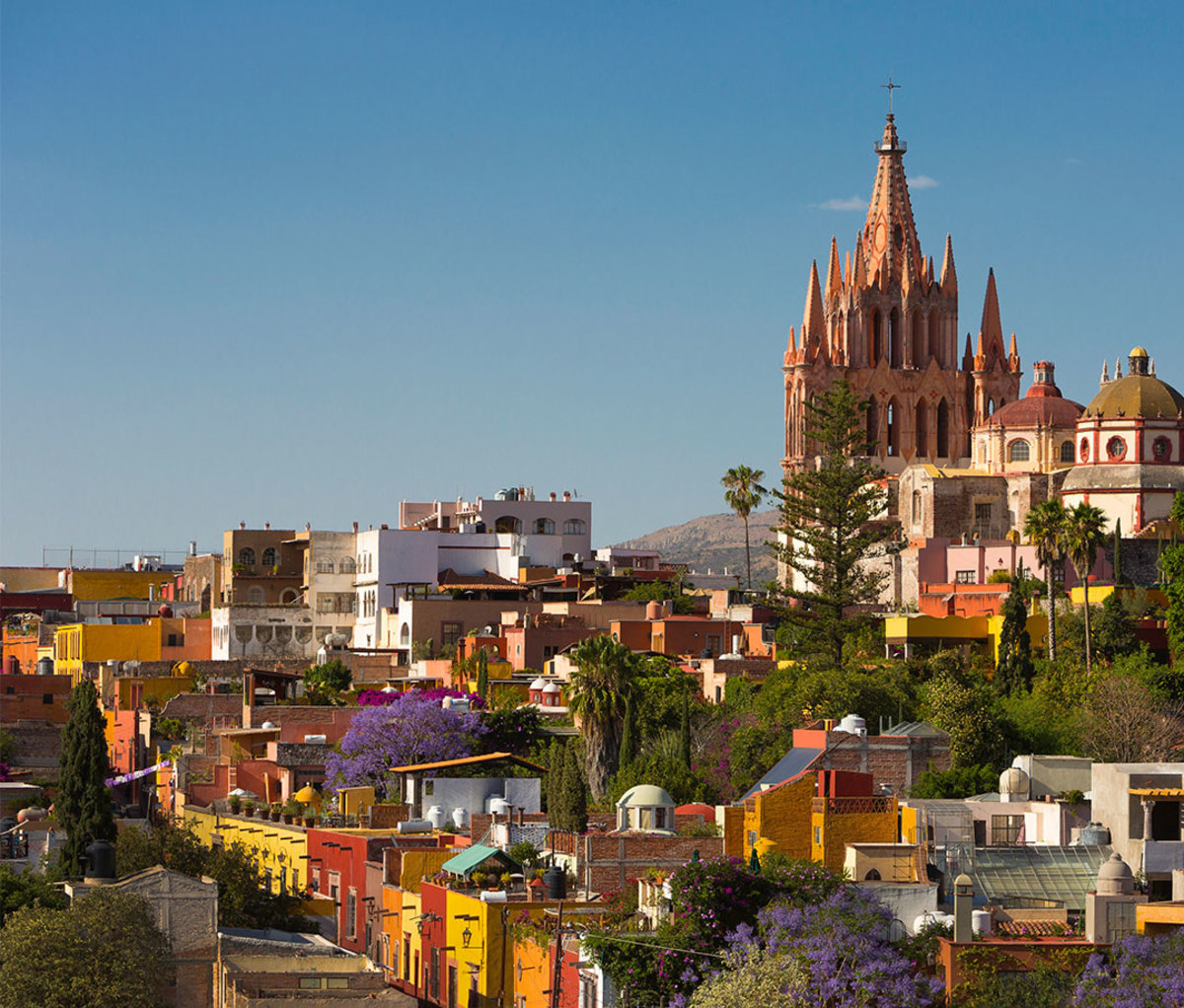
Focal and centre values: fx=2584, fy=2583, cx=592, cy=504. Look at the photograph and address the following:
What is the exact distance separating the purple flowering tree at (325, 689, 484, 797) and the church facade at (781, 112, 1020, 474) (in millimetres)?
57696

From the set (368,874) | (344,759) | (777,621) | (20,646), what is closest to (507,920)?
(368,874)

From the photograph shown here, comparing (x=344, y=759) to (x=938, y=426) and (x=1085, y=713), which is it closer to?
(x=1085, y=713)

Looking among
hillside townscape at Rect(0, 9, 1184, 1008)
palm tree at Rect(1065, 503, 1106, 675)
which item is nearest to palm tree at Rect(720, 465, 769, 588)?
hillside townscape at Rect(0, 9, 1184, 1008)

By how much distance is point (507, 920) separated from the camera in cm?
3303

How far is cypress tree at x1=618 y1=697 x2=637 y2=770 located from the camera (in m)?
56.9

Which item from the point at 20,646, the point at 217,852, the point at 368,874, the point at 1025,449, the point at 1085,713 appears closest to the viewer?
the point at 368,874

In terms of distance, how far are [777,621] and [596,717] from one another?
18166 millimetres

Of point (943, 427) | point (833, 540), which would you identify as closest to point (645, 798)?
point (833, 540)

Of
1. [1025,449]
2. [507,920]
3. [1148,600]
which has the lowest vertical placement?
[507,920]

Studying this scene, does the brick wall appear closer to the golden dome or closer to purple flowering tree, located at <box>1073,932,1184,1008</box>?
purple flowering tree, located at <box>1073,932,1184,1008</box>

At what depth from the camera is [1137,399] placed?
75.2 metres

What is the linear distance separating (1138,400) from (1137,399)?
0.07m

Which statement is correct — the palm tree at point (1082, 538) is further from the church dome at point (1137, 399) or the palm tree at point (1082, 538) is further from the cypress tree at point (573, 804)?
the cypress tree at point (573, 804)

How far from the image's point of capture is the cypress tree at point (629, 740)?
5694cm
